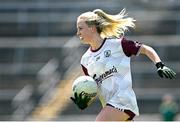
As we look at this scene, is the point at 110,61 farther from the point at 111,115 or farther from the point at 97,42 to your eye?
the point at 111,115

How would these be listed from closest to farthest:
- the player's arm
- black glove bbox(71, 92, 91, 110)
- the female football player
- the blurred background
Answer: the player's arm → the female football player → black glove bbox(71, 92, 91, 110) → the blurred background

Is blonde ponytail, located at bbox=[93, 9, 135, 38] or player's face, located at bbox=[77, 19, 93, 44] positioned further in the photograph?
blonde ponytail, located at bbox=[93, 9, 135, 38]

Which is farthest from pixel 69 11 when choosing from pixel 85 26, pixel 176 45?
pixel 85 26

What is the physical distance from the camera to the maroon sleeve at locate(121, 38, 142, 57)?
6.64 metres

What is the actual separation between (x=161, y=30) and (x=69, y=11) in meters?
2.53

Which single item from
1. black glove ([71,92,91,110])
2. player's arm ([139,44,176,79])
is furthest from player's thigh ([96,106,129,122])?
player's arm ([139,44,176,79])

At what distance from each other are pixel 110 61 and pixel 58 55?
10.8 metres

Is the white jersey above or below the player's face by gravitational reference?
below

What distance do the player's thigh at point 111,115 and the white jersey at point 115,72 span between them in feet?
0.18

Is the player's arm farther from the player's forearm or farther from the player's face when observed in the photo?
the player's face

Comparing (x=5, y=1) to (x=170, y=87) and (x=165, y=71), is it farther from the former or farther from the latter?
(x=165, y=71)

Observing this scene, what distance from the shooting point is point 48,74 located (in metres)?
16.8

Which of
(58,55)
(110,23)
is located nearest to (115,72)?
(110,23)

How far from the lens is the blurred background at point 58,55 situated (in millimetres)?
16188
